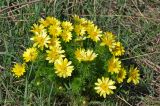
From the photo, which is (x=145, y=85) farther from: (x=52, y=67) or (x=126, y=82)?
(x=52, y=67)

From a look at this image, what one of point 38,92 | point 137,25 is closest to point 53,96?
point 38,92

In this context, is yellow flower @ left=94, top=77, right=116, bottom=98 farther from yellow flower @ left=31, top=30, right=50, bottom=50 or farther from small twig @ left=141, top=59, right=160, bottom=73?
small twig @ left=141, top=59, right=160, bottom=73

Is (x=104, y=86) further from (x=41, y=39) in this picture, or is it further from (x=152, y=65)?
(x=152, y=65)

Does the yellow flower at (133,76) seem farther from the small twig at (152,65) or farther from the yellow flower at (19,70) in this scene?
the yellow flower at (19,70)

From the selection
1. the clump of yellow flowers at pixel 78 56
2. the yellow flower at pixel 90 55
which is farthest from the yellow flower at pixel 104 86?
the yellow flower at pixel 90 55

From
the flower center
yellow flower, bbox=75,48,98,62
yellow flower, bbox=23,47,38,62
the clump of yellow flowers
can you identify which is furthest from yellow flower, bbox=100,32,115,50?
yellow flower, bbox=23,47,38,62

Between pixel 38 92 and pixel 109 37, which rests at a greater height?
pixel 109 37

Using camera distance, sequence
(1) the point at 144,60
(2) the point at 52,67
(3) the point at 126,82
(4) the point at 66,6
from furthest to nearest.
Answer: (4) the point at 66,6, (1) the point at 144,60, (3) the point at 126,82, (2) the point at 52,67
